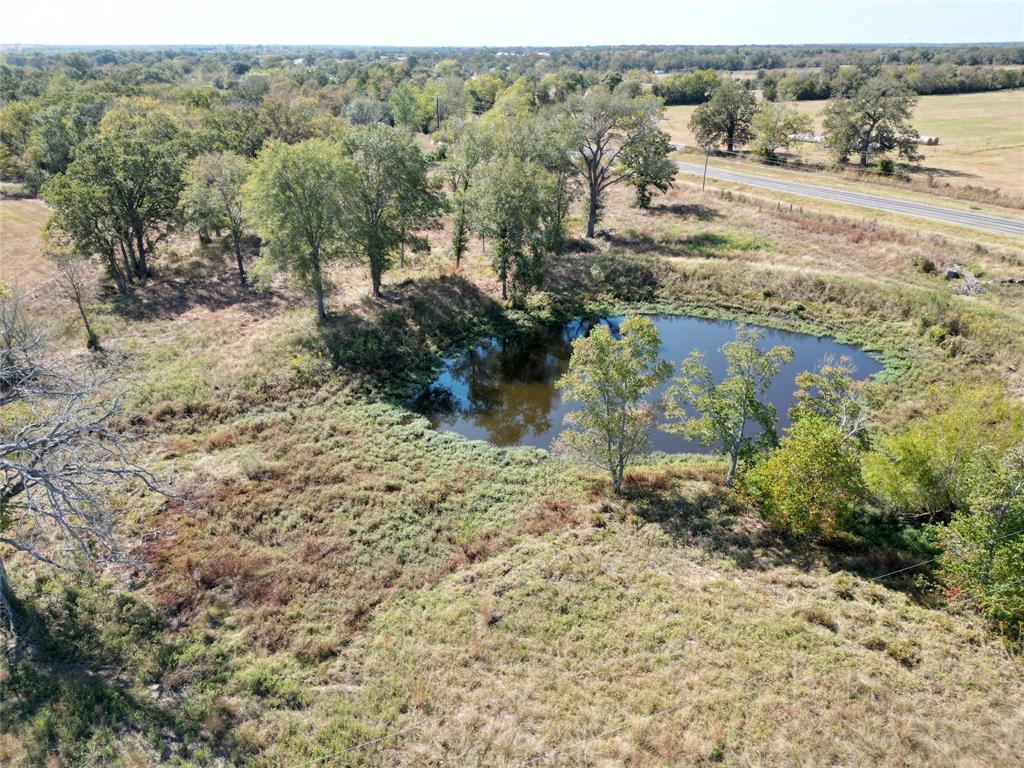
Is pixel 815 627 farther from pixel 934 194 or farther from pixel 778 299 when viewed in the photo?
pixel 934 194

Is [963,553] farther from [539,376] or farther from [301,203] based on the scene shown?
[301,203]

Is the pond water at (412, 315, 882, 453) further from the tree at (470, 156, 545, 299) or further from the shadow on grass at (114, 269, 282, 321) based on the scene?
the shadow on grass at (114, 269, 282, 321)

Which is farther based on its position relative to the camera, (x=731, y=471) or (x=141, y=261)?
(x=141, y=261)

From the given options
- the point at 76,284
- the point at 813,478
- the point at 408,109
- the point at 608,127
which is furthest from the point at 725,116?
the point at 76,284

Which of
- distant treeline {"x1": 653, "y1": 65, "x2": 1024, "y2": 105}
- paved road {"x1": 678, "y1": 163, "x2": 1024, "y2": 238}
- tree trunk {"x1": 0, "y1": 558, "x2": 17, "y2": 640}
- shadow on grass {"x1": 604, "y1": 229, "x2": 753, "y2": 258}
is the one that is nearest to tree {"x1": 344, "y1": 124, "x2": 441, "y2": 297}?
shadow on grass {"x1": 604, "y1": 229, "x2": 753, "y2": 258}

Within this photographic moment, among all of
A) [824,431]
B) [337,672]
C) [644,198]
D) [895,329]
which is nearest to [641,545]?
[824,431]

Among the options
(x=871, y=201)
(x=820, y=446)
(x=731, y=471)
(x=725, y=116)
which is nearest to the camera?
(x=820, y=446)

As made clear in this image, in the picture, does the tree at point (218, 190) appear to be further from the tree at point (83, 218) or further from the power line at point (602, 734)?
the power line at point (602, 734)
